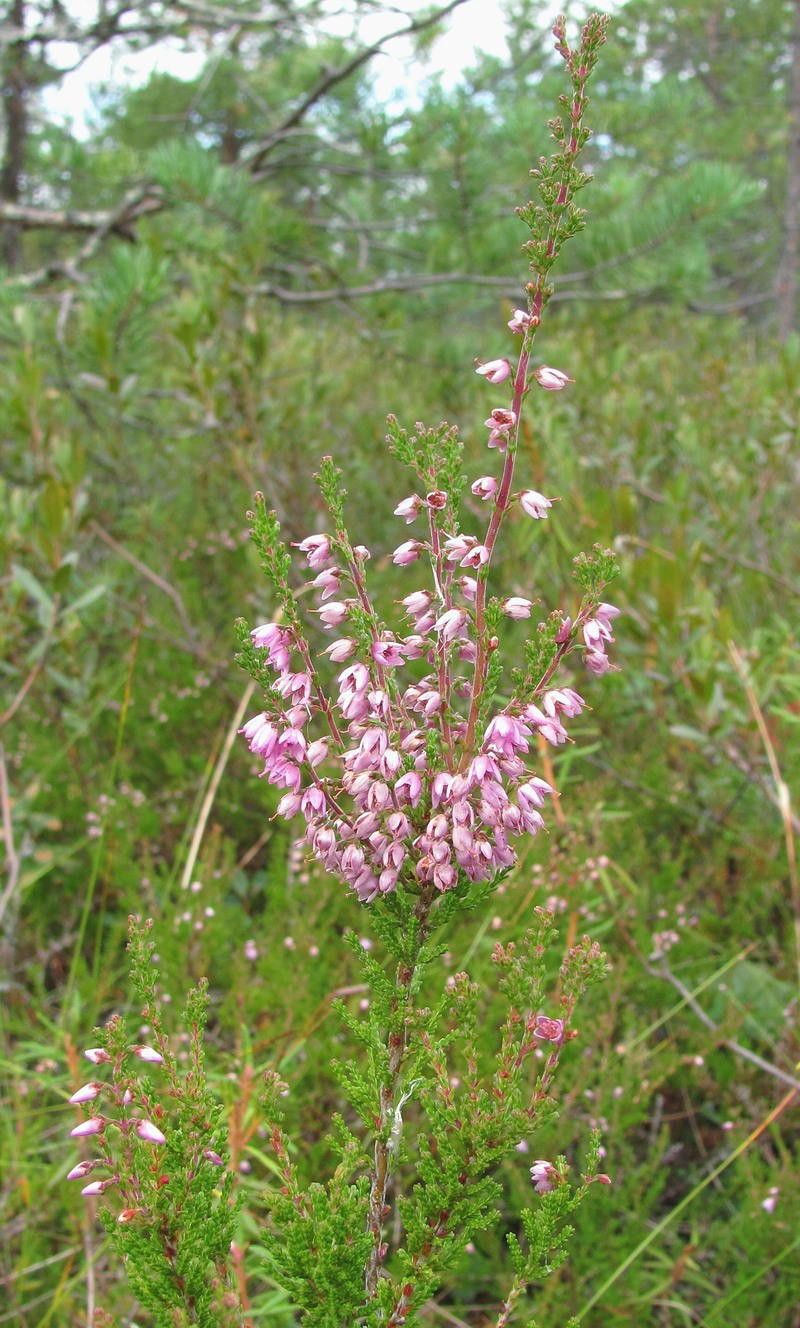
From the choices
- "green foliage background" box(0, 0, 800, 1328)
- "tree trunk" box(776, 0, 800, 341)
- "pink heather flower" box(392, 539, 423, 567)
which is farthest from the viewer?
"tree trunk" box(776, 0, 800, 341)

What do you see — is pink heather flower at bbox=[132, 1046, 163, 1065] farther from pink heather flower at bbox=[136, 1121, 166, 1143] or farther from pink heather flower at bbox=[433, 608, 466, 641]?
pink heather flower at bbox=[433, 608, 466, 641]

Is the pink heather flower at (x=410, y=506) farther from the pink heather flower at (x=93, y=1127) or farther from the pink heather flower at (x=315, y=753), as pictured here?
→ the pink heather flower at (x=93, y=1127)

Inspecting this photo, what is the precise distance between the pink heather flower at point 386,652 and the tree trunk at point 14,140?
6.27 metres

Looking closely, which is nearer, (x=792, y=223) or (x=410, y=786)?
(x=410, y=786)

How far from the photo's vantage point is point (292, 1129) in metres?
2.21

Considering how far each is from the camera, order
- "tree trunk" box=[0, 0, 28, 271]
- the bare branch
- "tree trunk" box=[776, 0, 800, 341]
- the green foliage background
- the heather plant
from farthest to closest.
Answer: "tree trunk" box=[776, 0, 800, 341] → "tree trunk" box=[0, 0, 28, 271] → the bare branch → the green foliage background → the heather plant

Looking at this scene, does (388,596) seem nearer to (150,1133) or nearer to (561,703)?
(561,703)

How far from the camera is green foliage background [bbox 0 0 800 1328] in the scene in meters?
2.19

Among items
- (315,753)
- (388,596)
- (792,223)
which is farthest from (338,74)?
(792,223)

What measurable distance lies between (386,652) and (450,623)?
9cm

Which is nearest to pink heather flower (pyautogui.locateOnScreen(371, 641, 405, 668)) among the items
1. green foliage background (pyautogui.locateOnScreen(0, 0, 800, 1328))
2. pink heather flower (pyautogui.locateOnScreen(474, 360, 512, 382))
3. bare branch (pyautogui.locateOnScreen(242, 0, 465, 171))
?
pink heather flower (pyautogui.locateOnScreen(474, 360, 512, 382))

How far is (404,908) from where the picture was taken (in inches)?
45.3

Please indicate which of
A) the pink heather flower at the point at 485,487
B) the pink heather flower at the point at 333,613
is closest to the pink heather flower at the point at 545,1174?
the pink heather flower at the point at 333,613

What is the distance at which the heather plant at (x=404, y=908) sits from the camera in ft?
3.42
